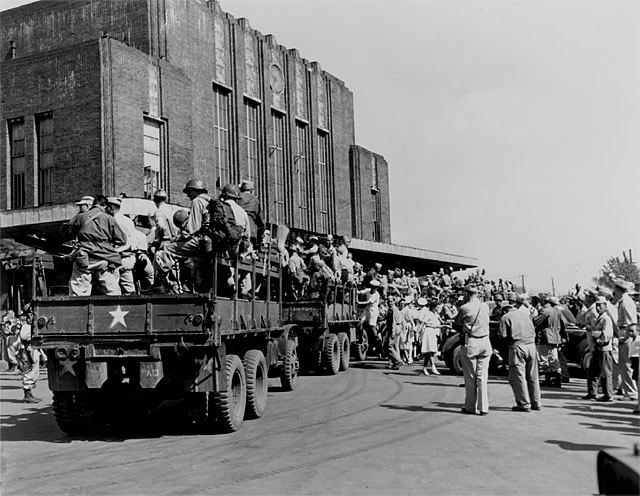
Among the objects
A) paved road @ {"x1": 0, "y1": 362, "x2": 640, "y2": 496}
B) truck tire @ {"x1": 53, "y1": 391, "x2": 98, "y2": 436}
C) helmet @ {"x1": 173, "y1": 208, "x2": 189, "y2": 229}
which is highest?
helmet @ {"x1": 173, "y1": 208, "x2": 189, "y2": 229}

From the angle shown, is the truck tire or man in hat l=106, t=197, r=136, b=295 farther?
man in hat l=106, t=197, r=136, b=295

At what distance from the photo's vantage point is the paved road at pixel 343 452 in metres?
6.85

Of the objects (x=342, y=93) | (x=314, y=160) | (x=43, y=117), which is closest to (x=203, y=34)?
(x=43, y=117)

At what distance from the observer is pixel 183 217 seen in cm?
1070

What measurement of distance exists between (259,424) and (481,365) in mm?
3659

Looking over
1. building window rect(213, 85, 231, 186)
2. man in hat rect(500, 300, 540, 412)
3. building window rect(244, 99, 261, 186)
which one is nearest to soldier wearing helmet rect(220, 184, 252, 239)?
man in hat rect(500, 300, 540, 412)

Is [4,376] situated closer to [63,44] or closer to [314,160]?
[63,44]

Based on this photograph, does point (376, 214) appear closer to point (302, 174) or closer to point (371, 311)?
point (302, 174)

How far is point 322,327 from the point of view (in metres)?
17.3

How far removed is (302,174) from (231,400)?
3267cm

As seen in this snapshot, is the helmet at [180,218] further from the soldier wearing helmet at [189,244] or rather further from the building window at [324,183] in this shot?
the building window at [324,183]

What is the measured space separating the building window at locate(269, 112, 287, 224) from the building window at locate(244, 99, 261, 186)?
59.7 inches

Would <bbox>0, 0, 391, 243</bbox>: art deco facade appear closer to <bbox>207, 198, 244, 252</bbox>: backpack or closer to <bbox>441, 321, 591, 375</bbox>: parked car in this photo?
<bbox>441, 321, 591, 375</bbox>: parked car

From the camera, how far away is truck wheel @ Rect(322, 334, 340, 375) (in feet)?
58.7
